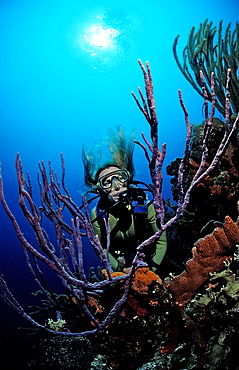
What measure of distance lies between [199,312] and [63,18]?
201ft

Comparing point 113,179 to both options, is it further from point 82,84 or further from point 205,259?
point 82,84

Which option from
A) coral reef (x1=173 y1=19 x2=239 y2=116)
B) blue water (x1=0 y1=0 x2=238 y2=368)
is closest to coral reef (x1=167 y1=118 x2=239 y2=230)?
coral reef (x1=173 y1=19 x2=239 y2=116)

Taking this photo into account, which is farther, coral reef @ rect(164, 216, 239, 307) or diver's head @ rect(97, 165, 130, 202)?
diver's head @ rect(97, 165, 130, 202)

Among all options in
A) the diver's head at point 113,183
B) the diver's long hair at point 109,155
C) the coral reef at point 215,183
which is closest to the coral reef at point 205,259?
the coral reef at point 215,183

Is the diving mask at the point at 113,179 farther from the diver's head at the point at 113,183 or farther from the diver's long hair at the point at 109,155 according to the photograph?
the diver's long hair at the point at 109,155

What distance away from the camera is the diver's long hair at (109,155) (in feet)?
13.2

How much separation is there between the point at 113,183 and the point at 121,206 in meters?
0.42

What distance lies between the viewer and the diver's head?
359 cm

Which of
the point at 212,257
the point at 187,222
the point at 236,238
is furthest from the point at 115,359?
the point at 187,222

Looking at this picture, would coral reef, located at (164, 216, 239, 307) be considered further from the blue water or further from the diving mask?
the blue water

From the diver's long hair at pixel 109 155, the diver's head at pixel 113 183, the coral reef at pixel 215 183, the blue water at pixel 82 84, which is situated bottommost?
the coral reef at pixel 215 183

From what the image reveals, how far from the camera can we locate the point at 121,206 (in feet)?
12.0

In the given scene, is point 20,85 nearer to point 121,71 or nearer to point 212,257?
point 121,71

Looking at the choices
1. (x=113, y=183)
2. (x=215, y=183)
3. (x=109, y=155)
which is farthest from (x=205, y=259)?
(x=109, y=155)
